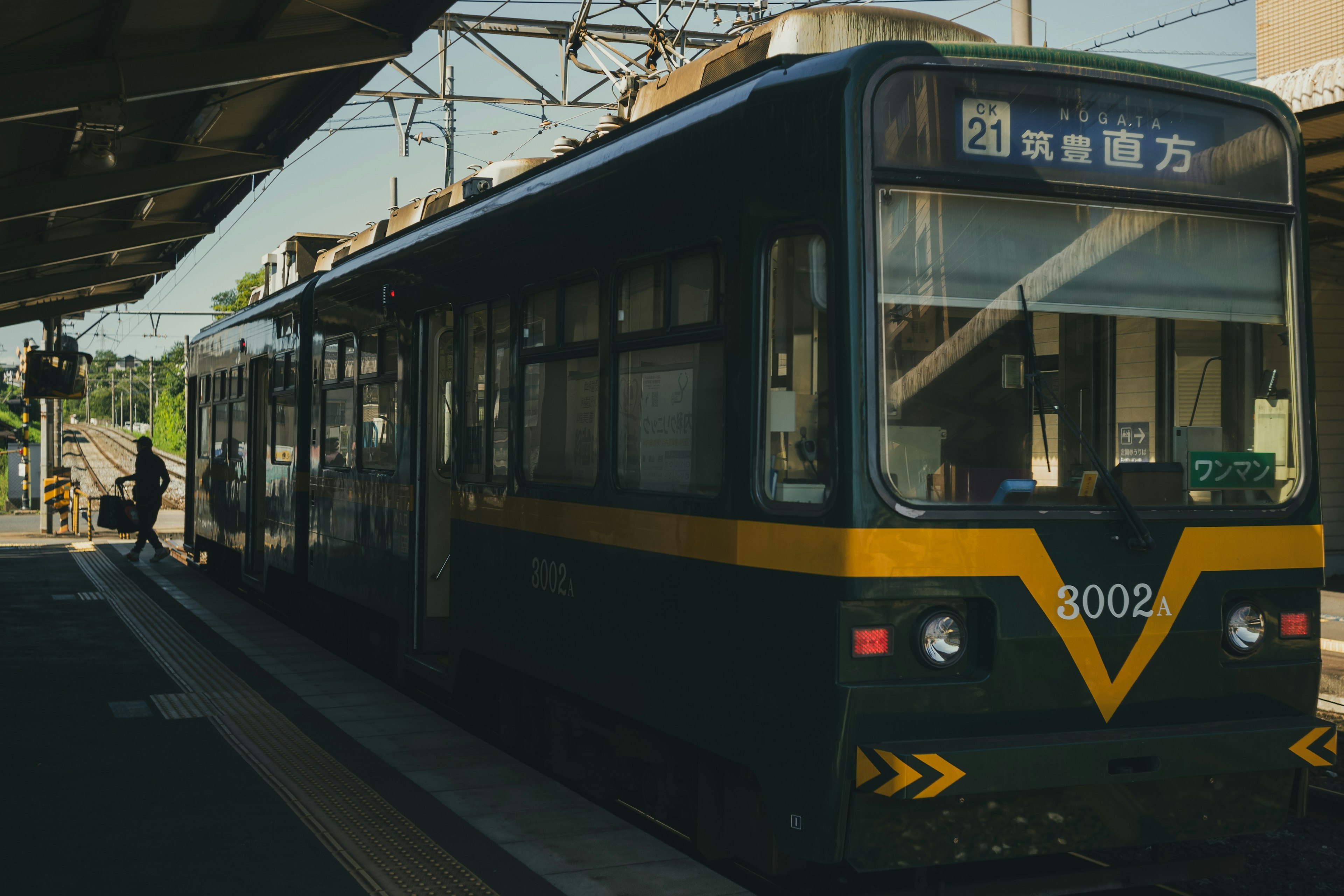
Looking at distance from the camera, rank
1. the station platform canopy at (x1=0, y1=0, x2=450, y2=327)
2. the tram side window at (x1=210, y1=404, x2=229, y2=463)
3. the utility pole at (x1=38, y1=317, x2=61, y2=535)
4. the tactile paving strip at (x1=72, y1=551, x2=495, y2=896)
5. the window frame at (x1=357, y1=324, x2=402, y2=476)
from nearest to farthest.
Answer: the tactile paving strip at (x1=72, y1=551, x2=495, y2=896) → the window frame at (x1=357, y1=324, x2=402, y2=476) → the station platform canopy at (x1=0, y1=0, x2=450, y2=327) → the tram side window at (x1=210, y1=404, x2=229, y2=463) → the utility pole at (x1=38, y1=317, x2=61, y2=535)

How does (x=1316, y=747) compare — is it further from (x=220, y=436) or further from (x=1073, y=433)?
(x=220, y=436)

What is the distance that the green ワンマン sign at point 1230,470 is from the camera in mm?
4676

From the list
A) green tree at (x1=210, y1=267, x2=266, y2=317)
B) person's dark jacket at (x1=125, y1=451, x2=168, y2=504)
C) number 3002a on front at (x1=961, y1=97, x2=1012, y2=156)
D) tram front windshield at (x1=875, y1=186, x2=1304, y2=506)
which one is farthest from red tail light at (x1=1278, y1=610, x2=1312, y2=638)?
green tree at (x1=210, y1=267, x2=266, y2=317)

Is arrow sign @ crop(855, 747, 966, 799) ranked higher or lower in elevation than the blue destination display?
lower

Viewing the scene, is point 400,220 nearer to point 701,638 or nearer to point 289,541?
point 289,541

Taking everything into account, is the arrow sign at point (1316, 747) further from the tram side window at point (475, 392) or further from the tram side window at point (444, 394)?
the tram side window at point (444, 394)

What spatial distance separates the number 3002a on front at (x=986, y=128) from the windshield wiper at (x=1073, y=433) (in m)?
0.45

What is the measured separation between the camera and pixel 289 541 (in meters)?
11.3

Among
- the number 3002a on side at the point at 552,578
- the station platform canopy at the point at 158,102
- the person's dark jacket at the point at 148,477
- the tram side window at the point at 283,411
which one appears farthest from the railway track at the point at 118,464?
the number 3002a on side at the point at 552,578

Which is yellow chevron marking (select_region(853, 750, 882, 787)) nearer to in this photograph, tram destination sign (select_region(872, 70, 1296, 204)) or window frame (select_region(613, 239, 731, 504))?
window frame (select_region(613, 239, 731, 504))

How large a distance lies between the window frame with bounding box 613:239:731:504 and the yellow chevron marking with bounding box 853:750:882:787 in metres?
1.04

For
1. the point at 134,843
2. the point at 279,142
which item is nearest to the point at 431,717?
the point at 134,843

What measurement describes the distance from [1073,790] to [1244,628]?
0.91 meters

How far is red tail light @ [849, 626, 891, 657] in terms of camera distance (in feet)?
13.4
